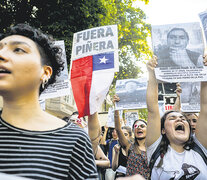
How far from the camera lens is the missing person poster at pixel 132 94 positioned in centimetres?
542

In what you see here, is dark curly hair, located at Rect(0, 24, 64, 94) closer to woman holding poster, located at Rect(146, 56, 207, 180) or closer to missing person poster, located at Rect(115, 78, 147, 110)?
woman holding poster, located at Rect(146, 56, 207, 180)

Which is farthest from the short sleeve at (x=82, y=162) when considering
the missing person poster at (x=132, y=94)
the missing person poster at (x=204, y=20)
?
the missing person poster at (x=132, y=94)

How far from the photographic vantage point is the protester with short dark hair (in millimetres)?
994

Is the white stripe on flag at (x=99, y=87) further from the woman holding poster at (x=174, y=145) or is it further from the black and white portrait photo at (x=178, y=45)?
the black and white portrait photo at (x=178, y=45)

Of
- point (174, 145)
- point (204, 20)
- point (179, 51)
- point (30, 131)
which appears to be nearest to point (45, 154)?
point (30, 131)

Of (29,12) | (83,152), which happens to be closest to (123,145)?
(83,152)

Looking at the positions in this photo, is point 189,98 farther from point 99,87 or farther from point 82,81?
point 82,81

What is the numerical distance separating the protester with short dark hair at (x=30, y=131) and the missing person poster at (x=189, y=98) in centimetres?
329

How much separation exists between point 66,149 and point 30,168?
0.18m

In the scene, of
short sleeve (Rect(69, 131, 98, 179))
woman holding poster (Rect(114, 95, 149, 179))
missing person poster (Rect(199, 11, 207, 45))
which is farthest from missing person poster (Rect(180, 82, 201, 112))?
short sleeve (Rect(69, 131, 98, 179))

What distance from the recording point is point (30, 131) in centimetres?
106

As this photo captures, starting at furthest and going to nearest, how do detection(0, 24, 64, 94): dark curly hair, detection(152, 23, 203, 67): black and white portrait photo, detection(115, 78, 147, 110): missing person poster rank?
detection(115, 78, 147, 110): missing person poster
detection(152, 23, 203, 67): black and white portrait photo
detection(0, 24, 64, 94): dark curly hair

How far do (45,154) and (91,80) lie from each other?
213 cm

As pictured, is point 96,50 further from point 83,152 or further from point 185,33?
point 83,152
